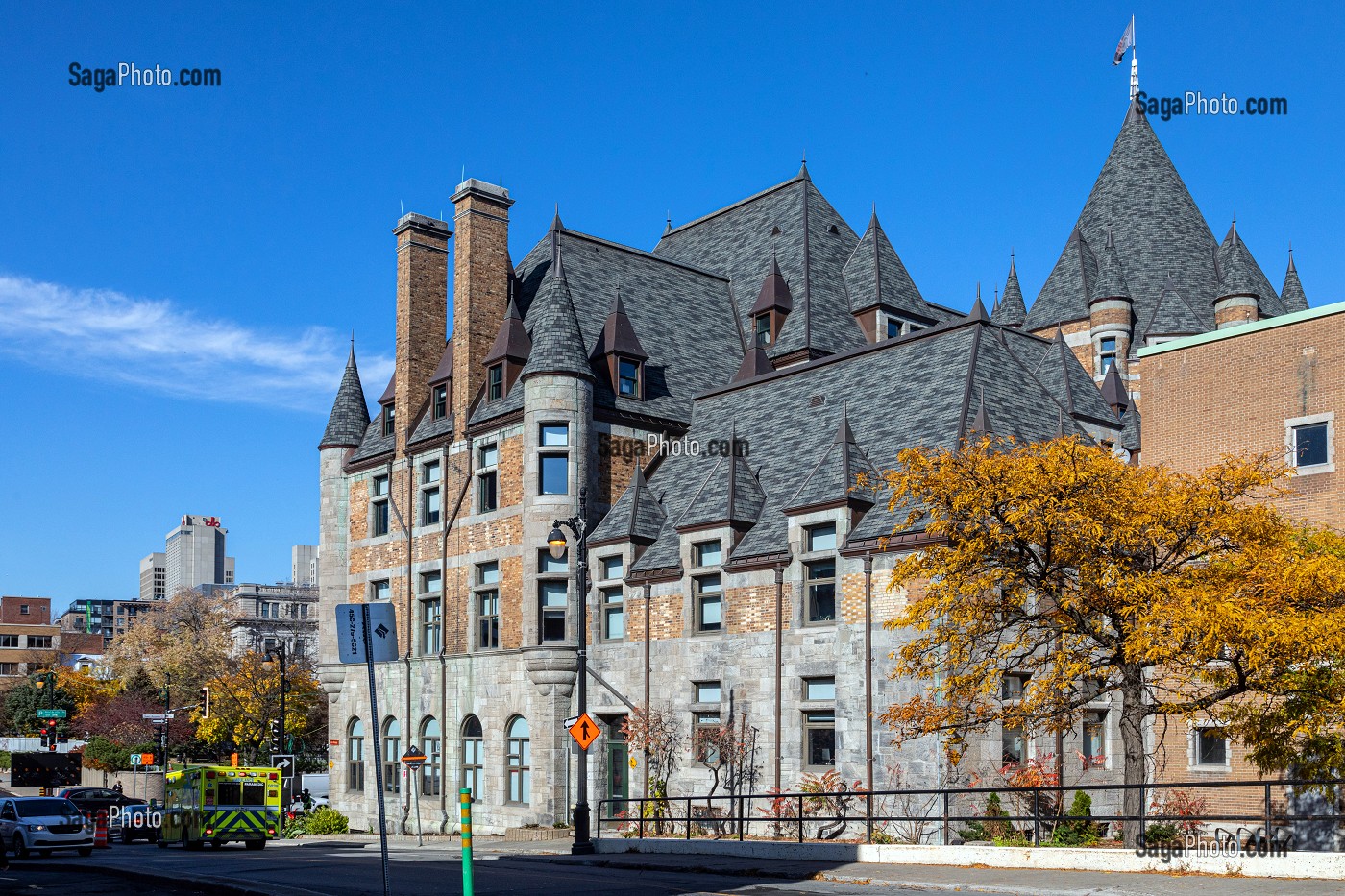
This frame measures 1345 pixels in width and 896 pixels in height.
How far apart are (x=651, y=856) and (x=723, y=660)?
845cm

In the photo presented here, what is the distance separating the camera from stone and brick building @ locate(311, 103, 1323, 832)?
31.2 m

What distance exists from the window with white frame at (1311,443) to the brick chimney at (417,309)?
85.7ft

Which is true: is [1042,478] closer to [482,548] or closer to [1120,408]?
[482,548]

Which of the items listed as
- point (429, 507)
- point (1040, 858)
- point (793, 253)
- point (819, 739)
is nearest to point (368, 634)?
point (1040, 858)

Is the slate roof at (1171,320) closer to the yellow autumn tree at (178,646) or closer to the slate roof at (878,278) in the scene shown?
the slate roof at (878,278)

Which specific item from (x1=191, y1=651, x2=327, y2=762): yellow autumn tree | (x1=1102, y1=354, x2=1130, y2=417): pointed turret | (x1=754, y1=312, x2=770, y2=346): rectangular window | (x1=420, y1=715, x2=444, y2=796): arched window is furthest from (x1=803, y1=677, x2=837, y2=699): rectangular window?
(x1=191, y1=651, x2=327, y2=762): yellow autumn tree

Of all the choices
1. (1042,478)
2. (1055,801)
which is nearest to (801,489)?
(1055,801)

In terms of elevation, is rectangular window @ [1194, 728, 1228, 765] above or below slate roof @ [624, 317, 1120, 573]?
below

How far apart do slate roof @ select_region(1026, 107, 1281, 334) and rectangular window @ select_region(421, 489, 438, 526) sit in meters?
32.5

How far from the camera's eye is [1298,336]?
105 feet

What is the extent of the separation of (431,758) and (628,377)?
13296mm

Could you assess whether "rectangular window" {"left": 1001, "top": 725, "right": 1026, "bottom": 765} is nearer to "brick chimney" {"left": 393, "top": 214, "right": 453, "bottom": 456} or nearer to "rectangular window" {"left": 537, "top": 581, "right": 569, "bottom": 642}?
"rectangular window" {"left": 537, "top": 581, "right": 569, "bottom": 642}

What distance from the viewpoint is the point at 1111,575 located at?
20406 mm

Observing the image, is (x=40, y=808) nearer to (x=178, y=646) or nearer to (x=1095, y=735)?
(x=1095, y=735)
